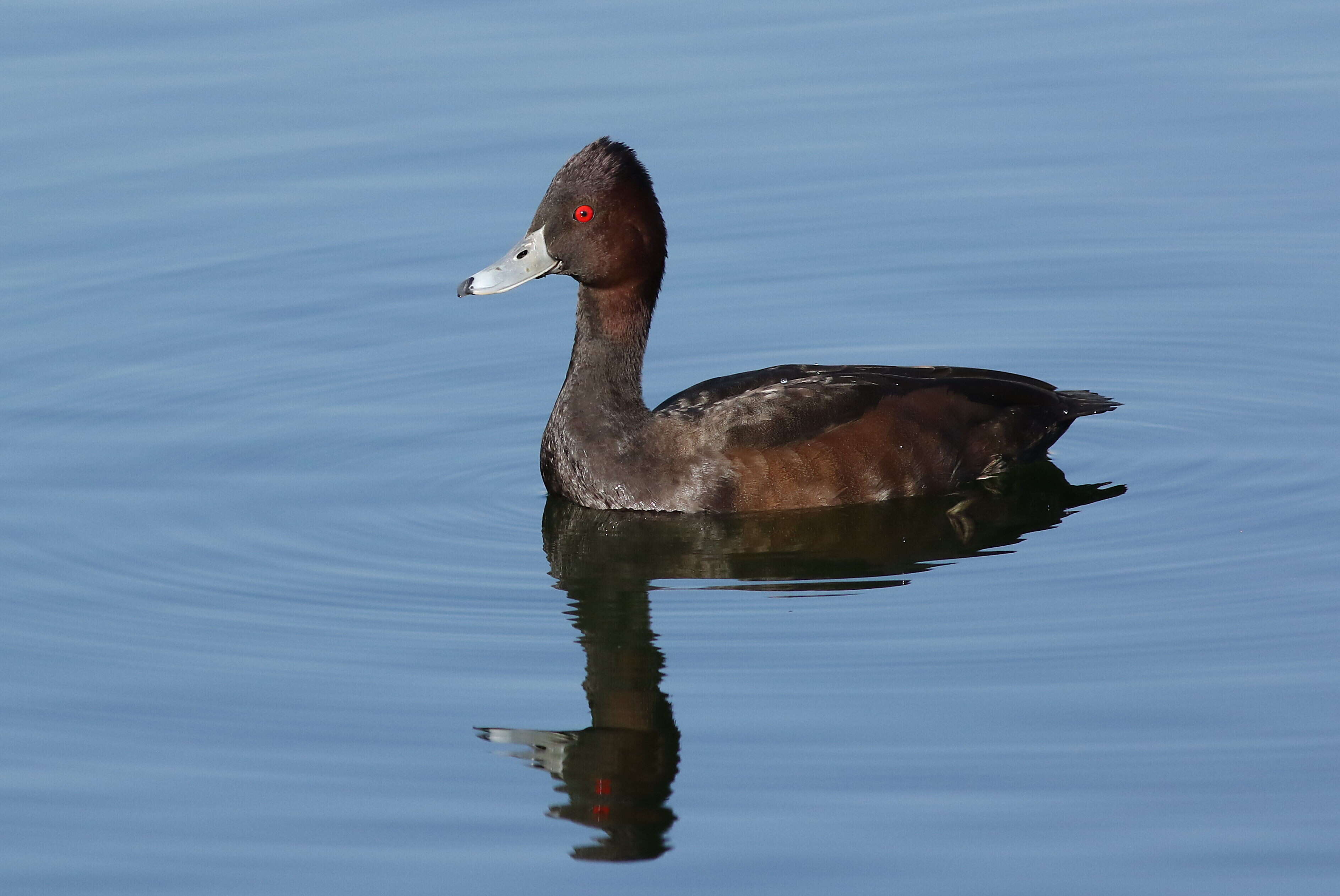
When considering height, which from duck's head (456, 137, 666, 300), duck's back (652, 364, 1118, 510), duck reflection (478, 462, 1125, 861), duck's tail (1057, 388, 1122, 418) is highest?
duck's head (456, 137, 666, 300)

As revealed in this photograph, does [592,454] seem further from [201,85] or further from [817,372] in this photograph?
[201,85]

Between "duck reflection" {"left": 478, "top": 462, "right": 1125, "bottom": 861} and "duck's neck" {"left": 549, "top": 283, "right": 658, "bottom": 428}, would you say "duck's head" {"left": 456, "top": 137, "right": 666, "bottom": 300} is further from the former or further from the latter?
"duck reflection" {"left": 478, "top": 462, "right": 1125, "bottom": 861}

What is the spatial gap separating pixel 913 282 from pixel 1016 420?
A: 2369mm

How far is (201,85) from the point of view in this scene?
1527 cm

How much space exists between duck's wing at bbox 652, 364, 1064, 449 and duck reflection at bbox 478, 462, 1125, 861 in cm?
40

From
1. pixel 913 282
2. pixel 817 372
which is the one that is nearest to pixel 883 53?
pixel 913 282

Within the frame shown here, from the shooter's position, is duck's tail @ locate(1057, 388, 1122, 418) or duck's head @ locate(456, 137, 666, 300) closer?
duck's head @ locate(456, 137, 666, 300)

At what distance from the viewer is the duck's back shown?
9961mm

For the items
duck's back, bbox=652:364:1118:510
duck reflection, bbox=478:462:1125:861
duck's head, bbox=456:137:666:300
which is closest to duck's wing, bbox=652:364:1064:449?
duck's back, bbox=652:364:1118:510

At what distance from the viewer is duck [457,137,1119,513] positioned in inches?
393

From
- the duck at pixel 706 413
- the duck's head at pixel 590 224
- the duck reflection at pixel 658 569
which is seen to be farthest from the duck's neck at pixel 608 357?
the duck reflection at pixel 658 569

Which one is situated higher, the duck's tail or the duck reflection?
the duck's tail

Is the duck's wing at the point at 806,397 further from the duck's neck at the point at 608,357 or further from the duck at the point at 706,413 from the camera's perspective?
the duck's neck at the point at 608,357

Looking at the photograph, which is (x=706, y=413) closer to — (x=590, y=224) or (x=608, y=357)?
(x=608, y=357)
